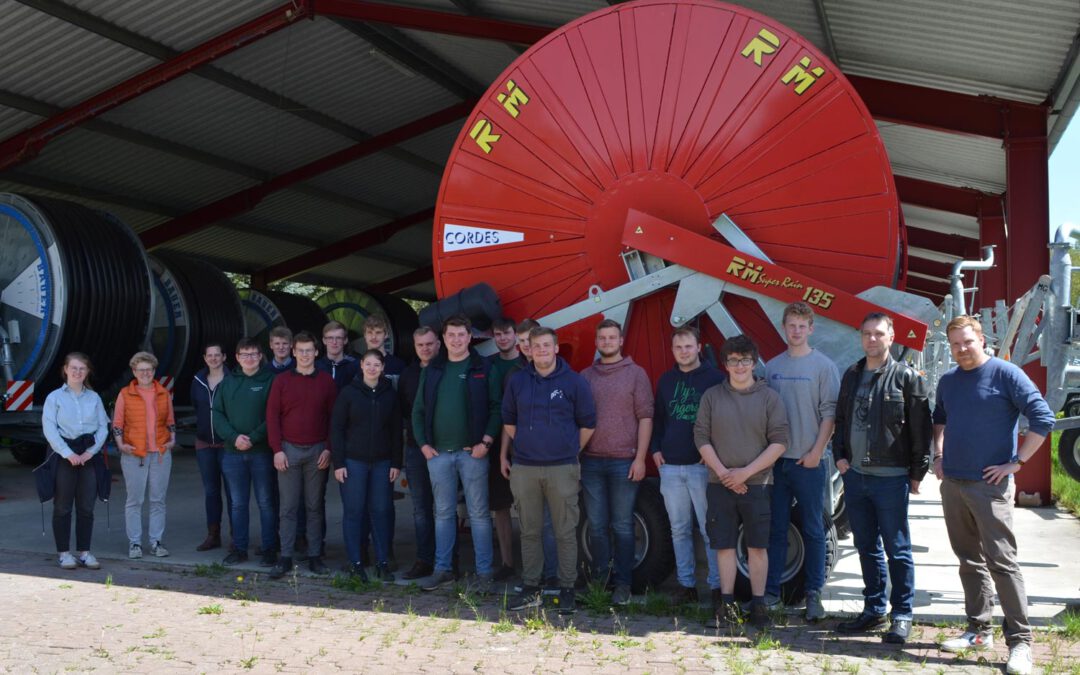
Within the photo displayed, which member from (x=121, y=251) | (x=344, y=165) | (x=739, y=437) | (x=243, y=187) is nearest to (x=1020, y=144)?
(x=739, y=437)

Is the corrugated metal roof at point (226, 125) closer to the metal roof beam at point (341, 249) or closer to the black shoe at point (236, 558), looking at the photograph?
the metal roof beam at point (341, 249)

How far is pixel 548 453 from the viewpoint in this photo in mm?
5457

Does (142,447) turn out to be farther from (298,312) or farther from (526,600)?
(298,312)

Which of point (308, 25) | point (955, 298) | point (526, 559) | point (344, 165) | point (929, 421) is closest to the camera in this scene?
point (929, 421)

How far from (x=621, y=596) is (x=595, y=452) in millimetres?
859

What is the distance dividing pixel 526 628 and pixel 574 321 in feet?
6.66

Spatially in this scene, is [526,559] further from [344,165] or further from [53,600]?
[344,165]

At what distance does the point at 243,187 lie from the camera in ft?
62.4

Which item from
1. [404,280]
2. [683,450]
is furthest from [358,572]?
[404,280]

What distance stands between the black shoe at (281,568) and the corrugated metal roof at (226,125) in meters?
10.0

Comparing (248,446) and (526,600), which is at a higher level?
(248,446)

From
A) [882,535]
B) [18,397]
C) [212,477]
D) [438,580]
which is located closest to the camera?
[882,535]

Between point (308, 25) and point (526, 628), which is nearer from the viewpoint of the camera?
point (526, 628)

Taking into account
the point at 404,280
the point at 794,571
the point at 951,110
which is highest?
the point at 404,280
